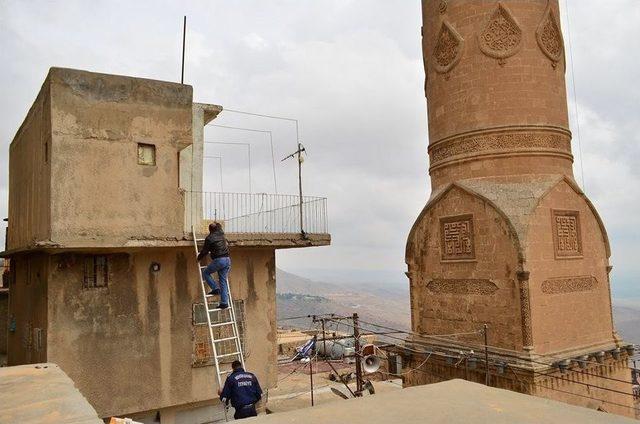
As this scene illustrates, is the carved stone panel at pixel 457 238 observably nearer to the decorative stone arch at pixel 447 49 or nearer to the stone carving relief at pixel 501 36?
the decorative stone arch at pixel 447 49

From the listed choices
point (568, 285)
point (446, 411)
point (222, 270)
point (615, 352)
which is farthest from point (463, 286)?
point (446, 411)

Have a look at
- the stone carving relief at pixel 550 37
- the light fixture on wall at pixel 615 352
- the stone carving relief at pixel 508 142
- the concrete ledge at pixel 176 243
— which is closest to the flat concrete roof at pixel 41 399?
the concrete ledge at pixel 176 243

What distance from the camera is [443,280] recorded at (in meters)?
15.8

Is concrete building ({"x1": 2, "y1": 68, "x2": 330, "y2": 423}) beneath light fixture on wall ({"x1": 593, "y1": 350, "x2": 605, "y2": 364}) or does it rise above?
above

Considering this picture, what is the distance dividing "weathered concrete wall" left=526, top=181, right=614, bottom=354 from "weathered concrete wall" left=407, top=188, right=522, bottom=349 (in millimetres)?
621

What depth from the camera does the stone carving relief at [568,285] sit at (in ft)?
46.0

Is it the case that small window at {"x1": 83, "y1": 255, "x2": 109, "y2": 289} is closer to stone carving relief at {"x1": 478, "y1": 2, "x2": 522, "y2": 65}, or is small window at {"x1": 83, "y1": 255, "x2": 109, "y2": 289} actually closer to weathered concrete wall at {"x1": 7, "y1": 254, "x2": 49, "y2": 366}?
weathered concrete wall at {"x1": 7, "y1": 254, "x2": 49, "y2": 366}

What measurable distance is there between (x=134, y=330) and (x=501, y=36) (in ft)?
43.9

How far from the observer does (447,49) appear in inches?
635

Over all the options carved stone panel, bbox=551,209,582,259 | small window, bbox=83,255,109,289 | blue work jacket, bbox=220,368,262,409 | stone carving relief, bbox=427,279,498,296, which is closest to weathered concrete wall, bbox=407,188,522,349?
stone carving relief, bbox=427,279,498,296

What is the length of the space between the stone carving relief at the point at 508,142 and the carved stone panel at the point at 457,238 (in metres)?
2.09

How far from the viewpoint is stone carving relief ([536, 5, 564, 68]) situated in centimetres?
1513

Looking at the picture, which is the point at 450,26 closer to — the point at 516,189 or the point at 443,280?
the point at 516,189

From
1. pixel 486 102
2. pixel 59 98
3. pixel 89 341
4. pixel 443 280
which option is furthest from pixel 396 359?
pixel 59 98
